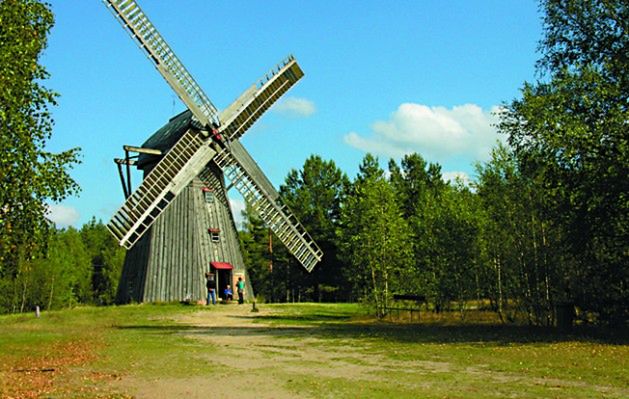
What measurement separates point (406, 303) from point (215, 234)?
42.5 ft

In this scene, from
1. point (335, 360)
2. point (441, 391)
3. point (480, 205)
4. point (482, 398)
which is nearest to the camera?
point (482, 398)

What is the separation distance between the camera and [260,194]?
38.7 m

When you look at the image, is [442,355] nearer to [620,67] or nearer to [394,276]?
[620,67]

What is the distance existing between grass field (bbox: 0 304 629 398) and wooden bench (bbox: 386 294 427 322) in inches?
197

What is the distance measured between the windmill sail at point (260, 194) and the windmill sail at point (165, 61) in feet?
7.78

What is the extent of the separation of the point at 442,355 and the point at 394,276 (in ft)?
55.5

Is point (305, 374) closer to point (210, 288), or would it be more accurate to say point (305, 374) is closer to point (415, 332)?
point (415, 332)

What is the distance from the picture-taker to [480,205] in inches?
1200

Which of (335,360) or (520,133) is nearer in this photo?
(335,360)

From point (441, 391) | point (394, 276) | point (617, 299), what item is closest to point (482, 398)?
point (441, 391)

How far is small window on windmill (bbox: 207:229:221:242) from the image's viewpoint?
3981 centimetres

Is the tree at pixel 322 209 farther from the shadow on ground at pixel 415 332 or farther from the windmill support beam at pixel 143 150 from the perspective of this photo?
the shadow on ground at pixel 415 332

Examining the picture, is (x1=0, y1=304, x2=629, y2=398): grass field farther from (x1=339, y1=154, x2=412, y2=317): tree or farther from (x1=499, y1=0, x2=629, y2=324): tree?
(x1=339, y1=154, x2=412, y2=317): tree

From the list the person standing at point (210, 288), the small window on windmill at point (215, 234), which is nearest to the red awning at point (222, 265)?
the person standing at point (210, 288)
